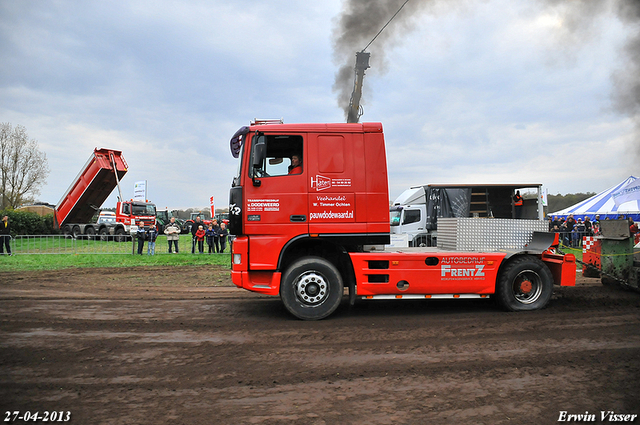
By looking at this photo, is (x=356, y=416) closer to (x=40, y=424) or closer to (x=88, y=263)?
(x=40, y=424)

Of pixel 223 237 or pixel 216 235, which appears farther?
pixel 223 237

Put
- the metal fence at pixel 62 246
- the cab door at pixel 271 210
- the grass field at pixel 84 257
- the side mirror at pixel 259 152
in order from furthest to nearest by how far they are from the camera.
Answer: the metal fence at pixel 62 246 → the grass field at pixel 84 257 → the cab door at pixel 271 210 → the side mirror at pixel 259 152

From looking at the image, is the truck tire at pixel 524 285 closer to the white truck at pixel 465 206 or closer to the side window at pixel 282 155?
the white truck at pixel 465 206

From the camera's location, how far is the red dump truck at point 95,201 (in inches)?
887

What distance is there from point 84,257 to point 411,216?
13150 millimetres

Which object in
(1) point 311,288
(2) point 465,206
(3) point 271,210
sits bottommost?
(1) point 311,288

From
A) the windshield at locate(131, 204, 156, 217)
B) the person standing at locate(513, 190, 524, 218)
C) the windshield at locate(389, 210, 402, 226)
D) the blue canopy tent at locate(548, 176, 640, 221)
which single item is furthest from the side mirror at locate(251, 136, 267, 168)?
the blue canopy tent at locate(548, 176, 640, 221)

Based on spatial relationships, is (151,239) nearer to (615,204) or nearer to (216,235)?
(216,235)

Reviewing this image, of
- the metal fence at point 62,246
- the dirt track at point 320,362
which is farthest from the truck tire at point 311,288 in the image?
the metal fence at point 62,246

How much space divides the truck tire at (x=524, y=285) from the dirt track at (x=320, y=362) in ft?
0.76

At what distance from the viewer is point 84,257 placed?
16.5 meters

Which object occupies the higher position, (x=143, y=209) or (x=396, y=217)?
(x=143, y=209)

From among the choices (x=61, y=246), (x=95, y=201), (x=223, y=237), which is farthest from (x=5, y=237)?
(x=223, y=237)

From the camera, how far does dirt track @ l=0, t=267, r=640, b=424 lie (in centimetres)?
347
